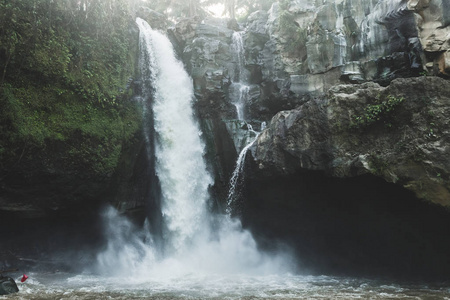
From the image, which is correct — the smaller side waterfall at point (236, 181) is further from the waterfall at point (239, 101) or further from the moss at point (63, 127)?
the moss at point (63, 127)

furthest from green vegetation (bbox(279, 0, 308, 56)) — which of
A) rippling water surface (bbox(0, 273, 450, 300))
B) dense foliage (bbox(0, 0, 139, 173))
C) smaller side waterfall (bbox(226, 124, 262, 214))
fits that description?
rippling water surface (bbox(0, 273, 450, 300))

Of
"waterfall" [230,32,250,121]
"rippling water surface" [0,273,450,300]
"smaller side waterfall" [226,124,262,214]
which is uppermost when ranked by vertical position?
"waterfall" [230,32,250,121]

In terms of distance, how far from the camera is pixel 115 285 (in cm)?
1049

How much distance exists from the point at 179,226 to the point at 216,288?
4622mm

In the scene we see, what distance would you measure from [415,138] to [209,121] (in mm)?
9963

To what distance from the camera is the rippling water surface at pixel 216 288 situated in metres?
8.77

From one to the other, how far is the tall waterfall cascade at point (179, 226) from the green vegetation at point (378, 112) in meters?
7.29

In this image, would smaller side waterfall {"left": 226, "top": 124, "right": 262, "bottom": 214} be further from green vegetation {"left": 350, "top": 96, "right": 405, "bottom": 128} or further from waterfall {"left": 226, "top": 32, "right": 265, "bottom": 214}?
green vegetation {"left": 350, "top": 96, "right": 405, "bottom": 128}

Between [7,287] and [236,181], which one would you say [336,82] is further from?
[7,287]

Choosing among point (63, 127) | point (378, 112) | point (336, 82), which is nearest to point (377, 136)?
point (378, 112)

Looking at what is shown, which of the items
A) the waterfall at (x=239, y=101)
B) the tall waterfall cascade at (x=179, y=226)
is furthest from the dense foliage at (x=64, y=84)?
the waterfall at (x=239, y=101)

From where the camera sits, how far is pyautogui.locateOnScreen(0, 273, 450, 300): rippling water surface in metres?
8.77

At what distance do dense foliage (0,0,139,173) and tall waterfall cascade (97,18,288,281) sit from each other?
2084 millimetres

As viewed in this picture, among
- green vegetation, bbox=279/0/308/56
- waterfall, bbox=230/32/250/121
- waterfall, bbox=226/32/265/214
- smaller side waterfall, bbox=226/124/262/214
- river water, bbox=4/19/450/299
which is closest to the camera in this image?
river water, bbox=4/19/450/299
